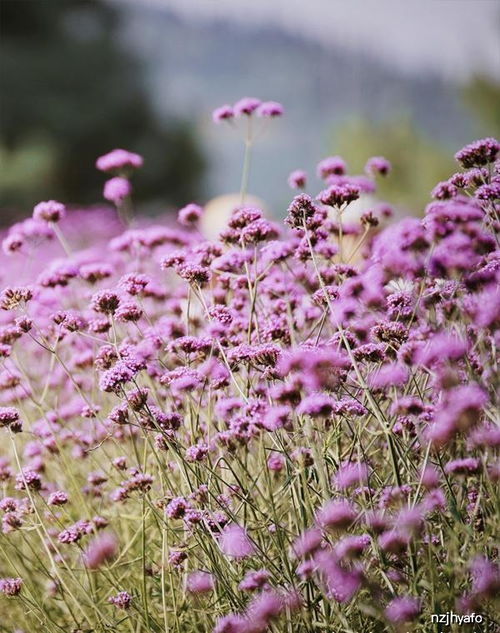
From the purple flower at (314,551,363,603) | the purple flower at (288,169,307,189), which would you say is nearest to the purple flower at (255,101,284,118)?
the purple flower at (288,169,307,189)

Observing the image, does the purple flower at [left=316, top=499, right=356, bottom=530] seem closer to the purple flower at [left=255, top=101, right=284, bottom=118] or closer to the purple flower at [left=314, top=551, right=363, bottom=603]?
the purple flower at [left=314, top=551, right=363, bottom=603]

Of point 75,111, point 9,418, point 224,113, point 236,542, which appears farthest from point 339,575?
point 75,111

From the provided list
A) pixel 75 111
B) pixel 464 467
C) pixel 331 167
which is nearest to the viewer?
pixel 464 467

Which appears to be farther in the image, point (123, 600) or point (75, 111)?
point (75, 111)

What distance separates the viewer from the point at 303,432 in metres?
Result: 1.31

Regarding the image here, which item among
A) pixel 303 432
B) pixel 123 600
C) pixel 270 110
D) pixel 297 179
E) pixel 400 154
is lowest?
pixel 123 600

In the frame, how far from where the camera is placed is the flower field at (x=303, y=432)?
113 cm

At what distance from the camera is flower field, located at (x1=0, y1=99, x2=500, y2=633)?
1131 mm

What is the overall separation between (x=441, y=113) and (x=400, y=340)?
12.4 metres

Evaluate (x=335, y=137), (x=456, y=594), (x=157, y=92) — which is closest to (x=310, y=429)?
(x=456, y=594)

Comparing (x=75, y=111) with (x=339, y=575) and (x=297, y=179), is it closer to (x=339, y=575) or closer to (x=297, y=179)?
(x=297, y=179)

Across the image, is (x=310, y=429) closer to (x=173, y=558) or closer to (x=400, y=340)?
(x=400, y=340)

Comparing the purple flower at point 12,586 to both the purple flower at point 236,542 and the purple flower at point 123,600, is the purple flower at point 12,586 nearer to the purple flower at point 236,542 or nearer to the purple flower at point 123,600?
the purple flower at point 123,600

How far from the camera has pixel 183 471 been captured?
1.29 meters
